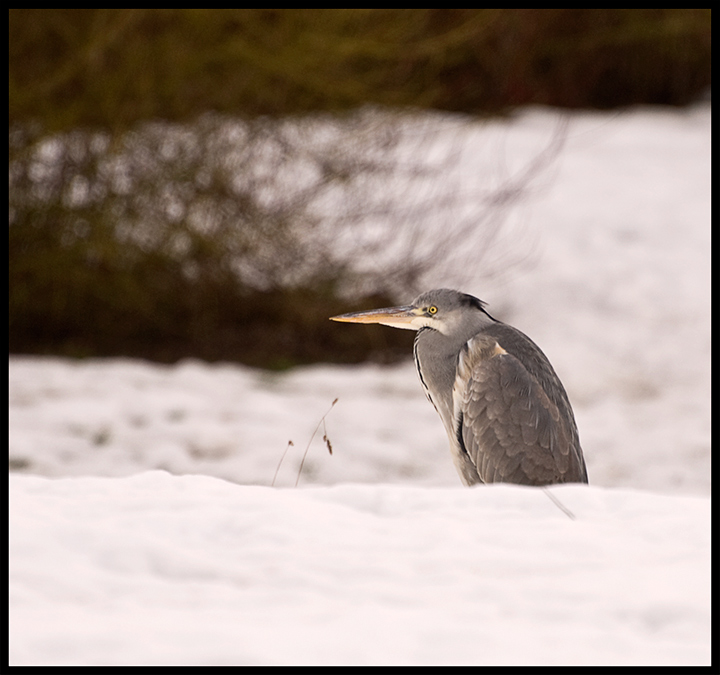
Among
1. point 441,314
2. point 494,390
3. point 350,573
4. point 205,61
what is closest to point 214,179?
point 205,61

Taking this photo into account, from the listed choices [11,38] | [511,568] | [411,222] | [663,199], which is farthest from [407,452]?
[663,199]

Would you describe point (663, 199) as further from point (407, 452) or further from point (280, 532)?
point (280, 532)

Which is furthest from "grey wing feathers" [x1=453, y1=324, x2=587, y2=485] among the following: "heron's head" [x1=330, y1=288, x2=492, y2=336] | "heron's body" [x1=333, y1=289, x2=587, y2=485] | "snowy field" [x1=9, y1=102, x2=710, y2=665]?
"snowy field" [x1=9, y1=102, x2=710, y2=665]

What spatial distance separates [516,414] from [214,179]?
14.0 feet

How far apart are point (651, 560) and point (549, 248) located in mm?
8707

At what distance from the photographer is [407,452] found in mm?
6520

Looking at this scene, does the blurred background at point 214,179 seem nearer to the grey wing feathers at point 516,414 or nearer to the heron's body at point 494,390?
the heron's body at point 494,390

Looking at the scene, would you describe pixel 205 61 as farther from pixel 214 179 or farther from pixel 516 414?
pixel 516 414

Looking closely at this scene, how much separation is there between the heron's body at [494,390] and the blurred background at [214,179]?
3.55 metres

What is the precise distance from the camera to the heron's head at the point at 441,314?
3.81 meters

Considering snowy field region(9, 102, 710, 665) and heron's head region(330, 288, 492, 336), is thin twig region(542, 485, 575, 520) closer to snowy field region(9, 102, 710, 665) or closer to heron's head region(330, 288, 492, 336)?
snowy field region(9, 102, 710, 665)

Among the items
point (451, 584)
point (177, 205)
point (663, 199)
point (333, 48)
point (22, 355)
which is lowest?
point (451, 584)

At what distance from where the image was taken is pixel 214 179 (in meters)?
7.21

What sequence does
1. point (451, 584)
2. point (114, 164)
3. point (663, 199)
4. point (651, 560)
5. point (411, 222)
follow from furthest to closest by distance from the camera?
point (663, 199), point (411, 222), point (114, 164), point (651, 560), point (451, 584)
